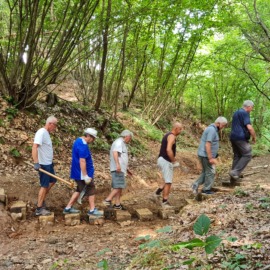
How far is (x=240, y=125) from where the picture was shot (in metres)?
6.67

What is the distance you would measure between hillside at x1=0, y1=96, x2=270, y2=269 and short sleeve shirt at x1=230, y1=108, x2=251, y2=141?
1136 mm

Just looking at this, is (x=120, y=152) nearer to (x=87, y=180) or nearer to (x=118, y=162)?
(x=118, y=162)

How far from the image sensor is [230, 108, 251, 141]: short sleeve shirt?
6.57 m

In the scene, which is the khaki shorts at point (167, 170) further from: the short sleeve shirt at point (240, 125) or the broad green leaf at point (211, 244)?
the broad green leaf at point (211, 244)

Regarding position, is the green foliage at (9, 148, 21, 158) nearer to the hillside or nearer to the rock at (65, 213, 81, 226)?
the hillside

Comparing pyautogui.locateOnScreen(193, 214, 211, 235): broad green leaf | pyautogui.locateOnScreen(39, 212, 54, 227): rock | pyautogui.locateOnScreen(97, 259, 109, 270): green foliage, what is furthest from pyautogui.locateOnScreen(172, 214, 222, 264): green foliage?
pyautogui.locateOnScreen(39, 212, 54, 227): rock

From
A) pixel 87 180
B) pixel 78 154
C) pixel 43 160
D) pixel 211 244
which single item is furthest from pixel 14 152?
pixel 211 244

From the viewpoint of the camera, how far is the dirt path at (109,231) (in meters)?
3.74

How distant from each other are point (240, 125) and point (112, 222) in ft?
11.9

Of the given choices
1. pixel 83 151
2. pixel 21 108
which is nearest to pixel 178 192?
pixel 83 151

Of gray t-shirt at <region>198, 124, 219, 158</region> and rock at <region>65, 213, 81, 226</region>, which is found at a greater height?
gray t-shirt at <region>198, 124, 219, 158</region>

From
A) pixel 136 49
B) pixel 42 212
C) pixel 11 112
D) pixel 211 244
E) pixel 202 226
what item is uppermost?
pixel 136 49

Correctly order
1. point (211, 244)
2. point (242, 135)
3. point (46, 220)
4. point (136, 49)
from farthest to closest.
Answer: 1. point (136, 49)
2. point (242, 135)
3. point (46, 220)
4. point (211, 244)

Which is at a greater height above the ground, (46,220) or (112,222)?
(46,220)
